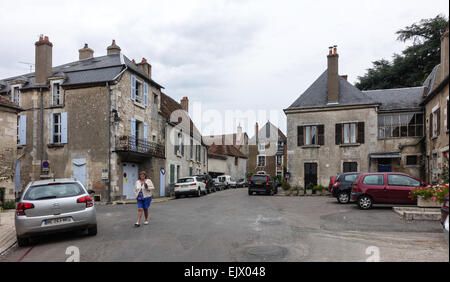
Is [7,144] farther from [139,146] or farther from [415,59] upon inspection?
[415,59]

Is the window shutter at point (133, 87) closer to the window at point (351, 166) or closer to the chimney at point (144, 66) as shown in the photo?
the chimney at point (144, 66)

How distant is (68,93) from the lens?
21.7 metres

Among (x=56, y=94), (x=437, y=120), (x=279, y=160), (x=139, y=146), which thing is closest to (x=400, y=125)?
(x=437, y=120)

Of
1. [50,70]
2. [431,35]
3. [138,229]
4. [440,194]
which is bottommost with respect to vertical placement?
[138,229]

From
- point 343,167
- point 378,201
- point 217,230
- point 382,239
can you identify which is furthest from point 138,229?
point 343,167

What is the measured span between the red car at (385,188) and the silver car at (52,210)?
9.78 metres

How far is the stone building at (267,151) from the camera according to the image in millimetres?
50188

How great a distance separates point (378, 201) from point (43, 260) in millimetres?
11374

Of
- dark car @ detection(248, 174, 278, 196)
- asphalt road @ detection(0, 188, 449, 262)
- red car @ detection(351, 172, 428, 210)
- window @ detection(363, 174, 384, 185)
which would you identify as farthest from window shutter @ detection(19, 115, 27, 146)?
window @ detection(363, 174, 384, 185)

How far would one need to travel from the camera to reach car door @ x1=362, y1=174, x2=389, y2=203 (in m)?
13.4

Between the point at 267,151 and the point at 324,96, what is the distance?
2466cm

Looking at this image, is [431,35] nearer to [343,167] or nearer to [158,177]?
[343,167]

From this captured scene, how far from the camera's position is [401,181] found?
13336mm

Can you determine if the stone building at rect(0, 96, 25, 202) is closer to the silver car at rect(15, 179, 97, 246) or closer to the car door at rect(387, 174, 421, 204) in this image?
the silver car at rect(15, 179, 97, 246)
